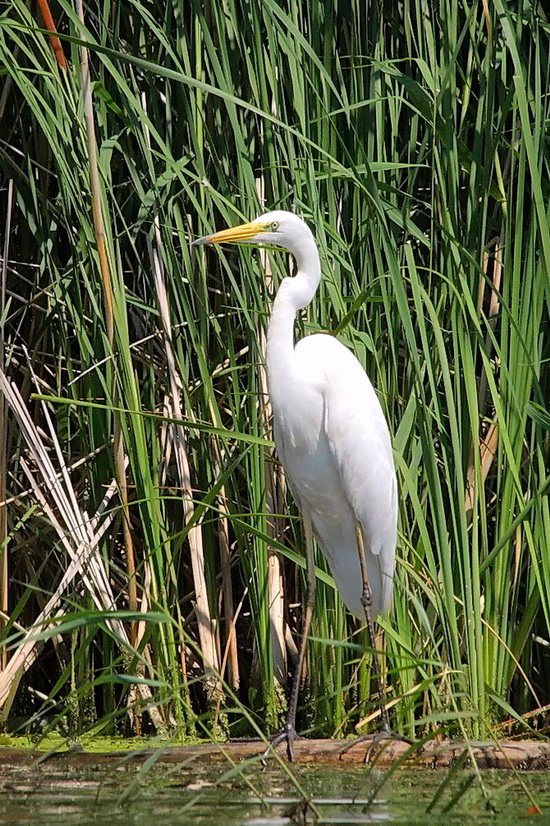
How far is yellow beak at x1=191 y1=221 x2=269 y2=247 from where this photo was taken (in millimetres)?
2824

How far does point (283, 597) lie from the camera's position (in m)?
3.39

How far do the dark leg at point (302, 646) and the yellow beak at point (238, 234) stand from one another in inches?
30.9

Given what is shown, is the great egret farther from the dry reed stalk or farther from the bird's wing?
the dry reed stalk

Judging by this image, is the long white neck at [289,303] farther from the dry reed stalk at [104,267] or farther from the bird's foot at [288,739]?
the bird's foot at [288,739]

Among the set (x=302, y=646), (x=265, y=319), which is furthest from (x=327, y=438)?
(x=302, y=646)

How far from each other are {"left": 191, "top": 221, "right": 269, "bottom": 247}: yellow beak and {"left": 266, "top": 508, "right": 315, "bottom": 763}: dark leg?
30.9 inches

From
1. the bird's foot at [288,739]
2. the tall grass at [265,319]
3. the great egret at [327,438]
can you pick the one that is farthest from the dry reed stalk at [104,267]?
the bird's foot at [288,739]

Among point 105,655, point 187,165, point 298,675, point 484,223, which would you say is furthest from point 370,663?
point 187,165

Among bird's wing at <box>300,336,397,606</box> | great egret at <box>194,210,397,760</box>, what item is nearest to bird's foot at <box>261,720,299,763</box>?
great egret at <box>194,210,397,760</box>

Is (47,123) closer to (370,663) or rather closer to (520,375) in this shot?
(520,375)

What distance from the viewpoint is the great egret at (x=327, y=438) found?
9.61ft

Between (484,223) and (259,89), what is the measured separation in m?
0.70

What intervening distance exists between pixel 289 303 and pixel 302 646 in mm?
889

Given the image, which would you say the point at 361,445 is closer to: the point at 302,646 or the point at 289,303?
the point at 289,303
